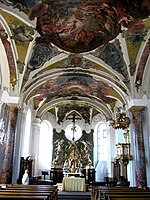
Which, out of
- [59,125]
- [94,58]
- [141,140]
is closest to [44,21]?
[94,58]

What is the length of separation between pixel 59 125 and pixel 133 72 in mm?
13195

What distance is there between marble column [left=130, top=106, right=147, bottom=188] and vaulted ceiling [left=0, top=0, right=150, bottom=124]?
40.1 inches

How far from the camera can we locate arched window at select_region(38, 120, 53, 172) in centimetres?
2306

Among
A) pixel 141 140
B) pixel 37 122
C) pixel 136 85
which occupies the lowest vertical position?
pixel 141 140

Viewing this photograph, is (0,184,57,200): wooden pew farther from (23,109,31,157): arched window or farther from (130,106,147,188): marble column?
(23,109,31,157): arched window

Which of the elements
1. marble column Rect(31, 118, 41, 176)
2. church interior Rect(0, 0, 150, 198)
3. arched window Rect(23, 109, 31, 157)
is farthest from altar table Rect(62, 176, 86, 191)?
marble column Rect(31, 118, 41, 176)

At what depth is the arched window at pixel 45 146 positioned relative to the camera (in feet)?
75.7

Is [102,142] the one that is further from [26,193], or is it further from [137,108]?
[26,193]

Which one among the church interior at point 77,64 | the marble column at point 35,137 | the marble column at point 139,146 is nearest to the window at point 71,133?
the marble column at point 35,137

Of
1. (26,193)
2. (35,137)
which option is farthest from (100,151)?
(26,193)

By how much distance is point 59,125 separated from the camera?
82.5 ft

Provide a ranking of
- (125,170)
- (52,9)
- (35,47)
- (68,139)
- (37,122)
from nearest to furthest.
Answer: (52,9)
(35,47)
(125,170)
(37,122)
(68,139)

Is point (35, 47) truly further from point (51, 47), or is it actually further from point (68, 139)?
point (68, 139)

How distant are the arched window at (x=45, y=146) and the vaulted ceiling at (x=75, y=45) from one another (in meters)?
7.57
